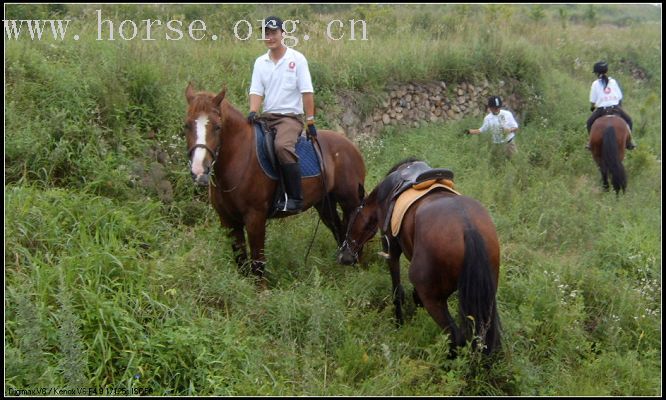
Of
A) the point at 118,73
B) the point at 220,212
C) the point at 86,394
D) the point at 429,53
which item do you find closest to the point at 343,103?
the point at 429,53

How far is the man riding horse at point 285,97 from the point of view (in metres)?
5.49

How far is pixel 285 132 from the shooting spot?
5582 mm

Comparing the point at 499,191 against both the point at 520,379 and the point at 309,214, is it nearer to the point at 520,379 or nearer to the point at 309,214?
the point at 309,214

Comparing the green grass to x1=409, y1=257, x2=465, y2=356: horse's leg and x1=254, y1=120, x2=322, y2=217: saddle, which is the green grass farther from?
x1=254, y1=120, x2=322, y2=217: saddle

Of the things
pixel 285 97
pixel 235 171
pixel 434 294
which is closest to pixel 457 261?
pixel 434 294

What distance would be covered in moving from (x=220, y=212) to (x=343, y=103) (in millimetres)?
4758

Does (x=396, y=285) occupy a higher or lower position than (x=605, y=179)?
lower

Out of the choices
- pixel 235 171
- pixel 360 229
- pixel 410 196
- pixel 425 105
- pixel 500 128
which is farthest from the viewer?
pixel 425 105

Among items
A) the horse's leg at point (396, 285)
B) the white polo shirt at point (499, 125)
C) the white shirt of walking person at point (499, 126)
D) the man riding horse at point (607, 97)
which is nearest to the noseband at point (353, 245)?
the horse's leg at point (396, 285)

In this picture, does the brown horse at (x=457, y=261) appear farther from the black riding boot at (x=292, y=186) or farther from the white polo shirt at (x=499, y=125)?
the white polo shirt at (x=499, y=125)

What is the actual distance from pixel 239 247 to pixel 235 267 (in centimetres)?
23

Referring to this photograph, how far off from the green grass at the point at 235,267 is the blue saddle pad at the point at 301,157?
2.28ft

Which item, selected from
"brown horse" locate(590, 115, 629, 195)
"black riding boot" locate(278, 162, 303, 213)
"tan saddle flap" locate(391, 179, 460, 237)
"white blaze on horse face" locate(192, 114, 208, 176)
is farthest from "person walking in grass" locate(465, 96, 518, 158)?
"white blaze on horse face" locate(192, 114, 208, 176)

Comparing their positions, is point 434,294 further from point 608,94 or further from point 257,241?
point 608,94
